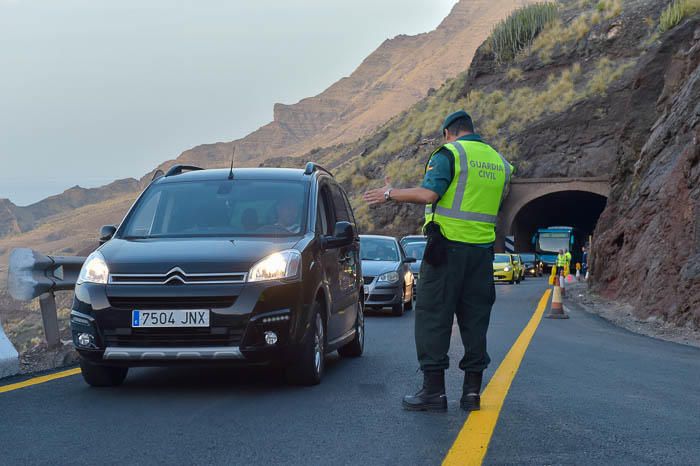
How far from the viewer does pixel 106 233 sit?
8.83 meters

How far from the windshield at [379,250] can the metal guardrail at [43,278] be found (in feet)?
31.8

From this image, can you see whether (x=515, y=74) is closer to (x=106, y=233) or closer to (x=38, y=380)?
(x=106, y=233)

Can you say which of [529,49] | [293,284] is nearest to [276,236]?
[293,284]

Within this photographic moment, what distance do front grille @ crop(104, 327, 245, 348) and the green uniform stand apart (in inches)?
58.6

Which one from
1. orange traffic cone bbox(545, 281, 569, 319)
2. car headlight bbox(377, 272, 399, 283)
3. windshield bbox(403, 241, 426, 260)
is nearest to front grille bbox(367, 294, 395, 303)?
car headlight bbox(377, 272, 399, 283)

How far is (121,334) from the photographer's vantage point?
7578 mm

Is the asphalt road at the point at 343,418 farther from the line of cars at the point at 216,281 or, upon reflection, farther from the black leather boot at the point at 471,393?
the line of cars at the point at 216,281

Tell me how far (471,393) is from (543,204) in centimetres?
6014

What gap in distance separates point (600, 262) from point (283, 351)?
1987cm

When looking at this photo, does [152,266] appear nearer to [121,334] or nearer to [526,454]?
[121,334]

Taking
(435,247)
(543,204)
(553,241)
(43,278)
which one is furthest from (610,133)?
(435,247)

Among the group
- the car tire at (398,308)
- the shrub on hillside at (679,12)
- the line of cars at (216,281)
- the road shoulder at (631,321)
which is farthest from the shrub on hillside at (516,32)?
the line of cars at (216,281)

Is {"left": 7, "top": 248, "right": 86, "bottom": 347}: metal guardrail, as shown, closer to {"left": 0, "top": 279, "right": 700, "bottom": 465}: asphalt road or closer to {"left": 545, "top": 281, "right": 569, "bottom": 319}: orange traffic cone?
{"left": 0, "top": 279, "right": 700, "bottom": 465}: asphalt road

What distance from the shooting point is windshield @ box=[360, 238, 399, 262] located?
65.8 ft
